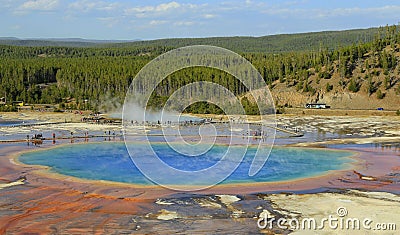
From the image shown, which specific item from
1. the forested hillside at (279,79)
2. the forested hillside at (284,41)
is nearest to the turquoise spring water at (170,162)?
the forested hillside at (279,79)

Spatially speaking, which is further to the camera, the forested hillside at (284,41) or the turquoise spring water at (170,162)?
the forested hillside at (284,41)

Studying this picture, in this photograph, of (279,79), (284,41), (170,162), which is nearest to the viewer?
(170,162)

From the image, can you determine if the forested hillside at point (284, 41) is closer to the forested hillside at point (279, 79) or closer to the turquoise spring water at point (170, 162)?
the forested hillside at point (279, 79)

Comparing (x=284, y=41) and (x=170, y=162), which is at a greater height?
(x=284, y=41)

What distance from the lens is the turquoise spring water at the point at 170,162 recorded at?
85.4 ft

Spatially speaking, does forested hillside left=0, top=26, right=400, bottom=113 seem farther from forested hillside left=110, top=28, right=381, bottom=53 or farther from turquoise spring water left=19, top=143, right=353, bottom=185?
forested hillside left=110, top=28, right=381, bottom=53

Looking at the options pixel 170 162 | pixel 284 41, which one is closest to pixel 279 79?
pixel 170 162

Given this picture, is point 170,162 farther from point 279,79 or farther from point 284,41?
point 284,41

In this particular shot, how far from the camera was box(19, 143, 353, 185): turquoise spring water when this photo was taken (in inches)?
1025

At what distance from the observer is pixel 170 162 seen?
101 feet

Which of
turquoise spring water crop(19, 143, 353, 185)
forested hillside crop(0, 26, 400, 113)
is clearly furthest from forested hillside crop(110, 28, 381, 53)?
turquoise spring water crop(19, 143, 353, 185)

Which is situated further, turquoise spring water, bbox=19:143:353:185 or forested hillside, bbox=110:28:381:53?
forested hillside, bbox=110:28:381:53

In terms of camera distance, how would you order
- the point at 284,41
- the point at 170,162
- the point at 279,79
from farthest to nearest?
1. the point at 284,41
2. the point at 279,79
3. the point at 170,162

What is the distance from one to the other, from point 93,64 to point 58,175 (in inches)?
3234
